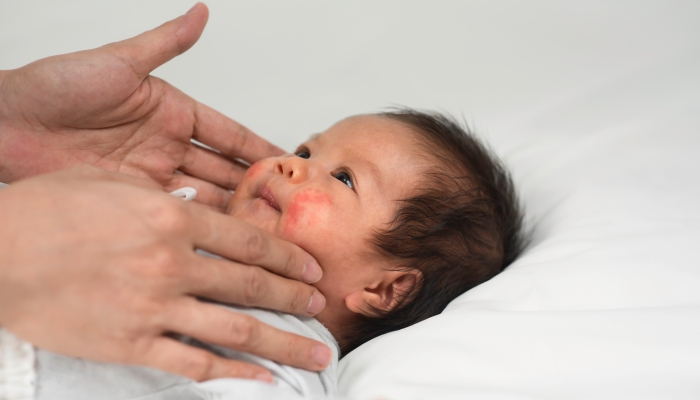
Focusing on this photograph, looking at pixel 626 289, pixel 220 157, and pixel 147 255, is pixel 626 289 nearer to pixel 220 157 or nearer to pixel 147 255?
pixel 147 255

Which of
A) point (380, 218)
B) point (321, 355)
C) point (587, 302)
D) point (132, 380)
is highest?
point (380, 218)

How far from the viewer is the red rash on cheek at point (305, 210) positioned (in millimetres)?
1486

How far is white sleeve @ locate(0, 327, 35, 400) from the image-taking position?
1.21 meters

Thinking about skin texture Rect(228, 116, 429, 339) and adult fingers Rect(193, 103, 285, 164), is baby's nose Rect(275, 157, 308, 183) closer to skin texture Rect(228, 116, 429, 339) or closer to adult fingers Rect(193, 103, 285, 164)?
skin texture Rect(228, 116, 429, 339)

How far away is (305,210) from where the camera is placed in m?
1.50

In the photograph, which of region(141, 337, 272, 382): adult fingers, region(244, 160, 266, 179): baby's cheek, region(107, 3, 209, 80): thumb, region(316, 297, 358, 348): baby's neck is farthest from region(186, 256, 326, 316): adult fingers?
region(107, 3, 209, 80): thumb

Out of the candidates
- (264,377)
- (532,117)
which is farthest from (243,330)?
(532,117)

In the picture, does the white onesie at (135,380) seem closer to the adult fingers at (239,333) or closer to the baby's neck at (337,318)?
the adult fingers at (239,333)

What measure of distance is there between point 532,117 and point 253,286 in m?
1.59

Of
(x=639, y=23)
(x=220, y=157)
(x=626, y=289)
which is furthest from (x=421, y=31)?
(x=626, y=289)

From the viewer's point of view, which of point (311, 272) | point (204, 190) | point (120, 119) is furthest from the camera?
point (204, 190)

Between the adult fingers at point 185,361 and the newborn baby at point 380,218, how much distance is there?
27 cm

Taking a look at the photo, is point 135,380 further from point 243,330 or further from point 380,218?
point 380,218

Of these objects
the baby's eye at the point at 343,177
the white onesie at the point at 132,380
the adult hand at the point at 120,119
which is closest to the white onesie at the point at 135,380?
the white onesie at the point at 132,380
